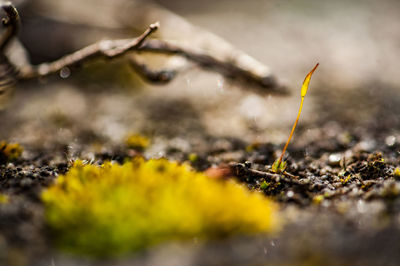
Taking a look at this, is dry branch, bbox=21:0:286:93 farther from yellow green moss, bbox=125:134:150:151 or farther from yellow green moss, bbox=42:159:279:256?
yellow green moss, bbox=42:159:279:256

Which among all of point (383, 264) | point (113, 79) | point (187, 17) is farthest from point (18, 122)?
point (187, 17)

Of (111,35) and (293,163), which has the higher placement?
(111,35)

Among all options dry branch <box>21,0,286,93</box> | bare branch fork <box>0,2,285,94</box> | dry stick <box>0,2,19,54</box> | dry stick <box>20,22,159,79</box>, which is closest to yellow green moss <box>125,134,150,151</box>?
bare branch fork <box>0,2,285,94</box>

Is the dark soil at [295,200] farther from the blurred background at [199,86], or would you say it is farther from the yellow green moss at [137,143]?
the blurred background at [199,86]

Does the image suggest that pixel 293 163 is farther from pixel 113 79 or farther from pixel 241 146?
pixel 113 79

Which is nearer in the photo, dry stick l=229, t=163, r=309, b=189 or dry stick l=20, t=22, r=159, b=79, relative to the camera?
dry stick l=229, t=163, r=309, b=189

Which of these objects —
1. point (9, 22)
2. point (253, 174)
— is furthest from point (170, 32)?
point (253, 174)

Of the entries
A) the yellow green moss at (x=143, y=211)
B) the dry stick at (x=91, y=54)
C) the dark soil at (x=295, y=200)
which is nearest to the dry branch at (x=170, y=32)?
the dry stick at (x=91, y=54)
